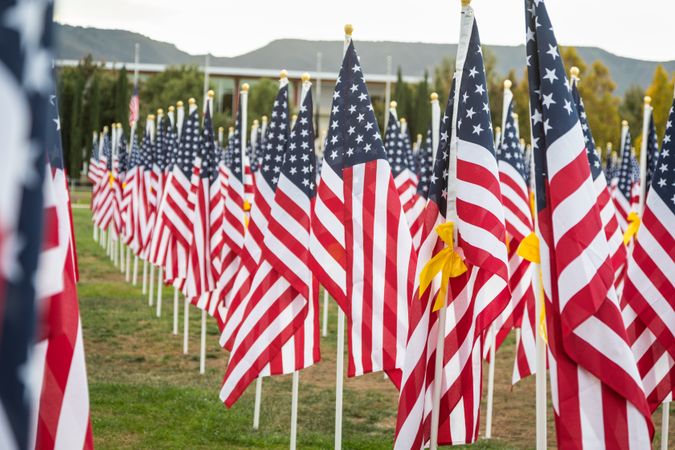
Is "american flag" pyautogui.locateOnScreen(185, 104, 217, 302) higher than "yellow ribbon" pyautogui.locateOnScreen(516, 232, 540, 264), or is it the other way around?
"yellow ribbon" pyautogui.locateOnScreen(516, 232, 540, 264)

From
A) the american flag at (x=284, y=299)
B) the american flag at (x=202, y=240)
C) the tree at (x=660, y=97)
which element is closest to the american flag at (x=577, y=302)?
the american flag at (x=284, y=299)

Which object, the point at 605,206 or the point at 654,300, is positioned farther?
the point at 605,206

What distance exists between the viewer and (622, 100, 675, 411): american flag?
584cm

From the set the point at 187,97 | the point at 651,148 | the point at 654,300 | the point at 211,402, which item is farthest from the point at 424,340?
the point at 187,97

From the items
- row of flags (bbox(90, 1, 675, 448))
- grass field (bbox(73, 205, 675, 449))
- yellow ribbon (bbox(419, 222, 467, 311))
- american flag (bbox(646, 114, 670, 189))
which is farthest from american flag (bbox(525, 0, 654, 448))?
american flag (bbox(646, 114, 670, 189))

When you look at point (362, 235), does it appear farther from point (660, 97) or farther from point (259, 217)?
point (660, 97)

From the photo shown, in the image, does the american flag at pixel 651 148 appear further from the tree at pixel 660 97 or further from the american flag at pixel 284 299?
the tree at pixel 660 97

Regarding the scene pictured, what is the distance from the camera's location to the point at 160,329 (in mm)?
16094

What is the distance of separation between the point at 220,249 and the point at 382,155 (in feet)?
16.8

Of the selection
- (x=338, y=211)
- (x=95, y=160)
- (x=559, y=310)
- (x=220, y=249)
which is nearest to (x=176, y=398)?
(x=220, y=249)

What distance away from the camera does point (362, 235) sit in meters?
6.67

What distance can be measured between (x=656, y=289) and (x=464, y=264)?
1304mm

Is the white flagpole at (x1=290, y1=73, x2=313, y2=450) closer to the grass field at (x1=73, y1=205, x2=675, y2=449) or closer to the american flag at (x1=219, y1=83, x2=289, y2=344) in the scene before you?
the american flag at (x1=219, y1=83, x2=289, y2=344)

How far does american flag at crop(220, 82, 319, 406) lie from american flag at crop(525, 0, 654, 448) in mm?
3311
